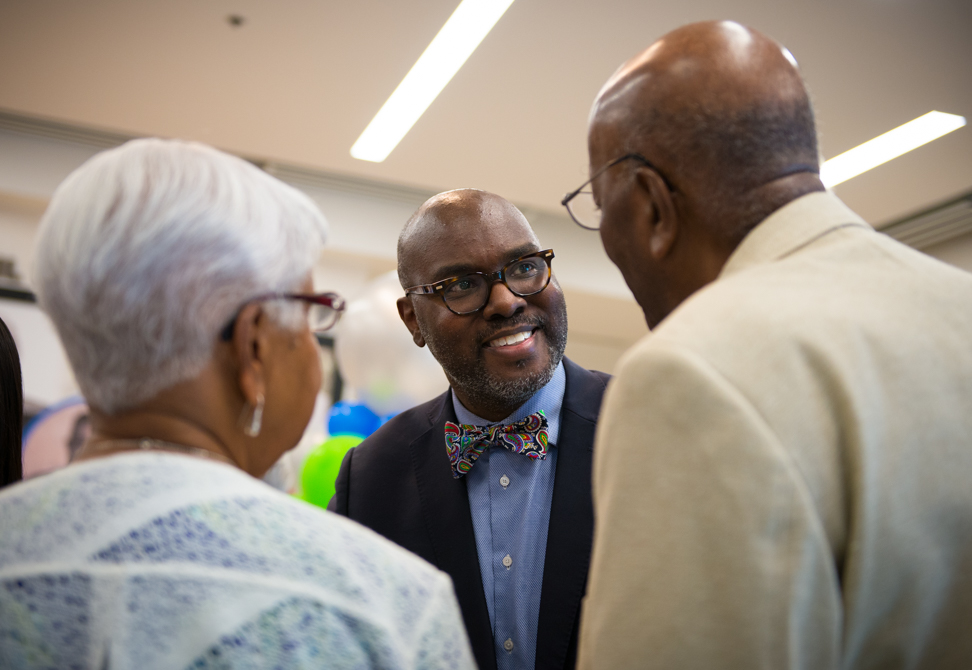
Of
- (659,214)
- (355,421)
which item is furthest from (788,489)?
(355,421)

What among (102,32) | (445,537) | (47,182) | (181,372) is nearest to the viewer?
(181,372)

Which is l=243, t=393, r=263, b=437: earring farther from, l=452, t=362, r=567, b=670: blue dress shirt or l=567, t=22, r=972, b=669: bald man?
l=452, t=362, r=567, b=670: blue dress shirt

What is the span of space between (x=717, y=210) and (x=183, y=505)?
711 millimetres

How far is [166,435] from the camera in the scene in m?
0.94

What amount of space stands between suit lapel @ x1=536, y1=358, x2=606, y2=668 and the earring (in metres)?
0.80

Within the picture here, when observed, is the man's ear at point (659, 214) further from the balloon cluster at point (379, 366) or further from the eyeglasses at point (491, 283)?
the balloon cluster at point (379, 366)

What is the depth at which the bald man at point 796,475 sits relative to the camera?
2.50 feet

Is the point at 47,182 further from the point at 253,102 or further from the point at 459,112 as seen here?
the point at 459,112

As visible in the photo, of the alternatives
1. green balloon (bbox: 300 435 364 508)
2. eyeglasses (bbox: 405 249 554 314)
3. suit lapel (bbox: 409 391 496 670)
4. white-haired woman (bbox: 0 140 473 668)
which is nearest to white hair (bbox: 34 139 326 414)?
white-haired woman (bbox: 0 140 473 668)

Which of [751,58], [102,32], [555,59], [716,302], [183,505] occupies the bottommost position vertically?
[183,505]

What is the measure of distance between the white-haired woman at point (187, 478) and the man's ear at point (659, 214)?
1.48 feet

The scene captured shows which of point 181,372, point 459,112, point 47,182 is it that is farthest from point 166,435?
point 47,182

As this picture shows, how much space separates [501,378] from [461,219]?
412 millimetres

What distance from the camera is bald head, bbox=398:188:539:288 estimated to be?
77.9 inches
